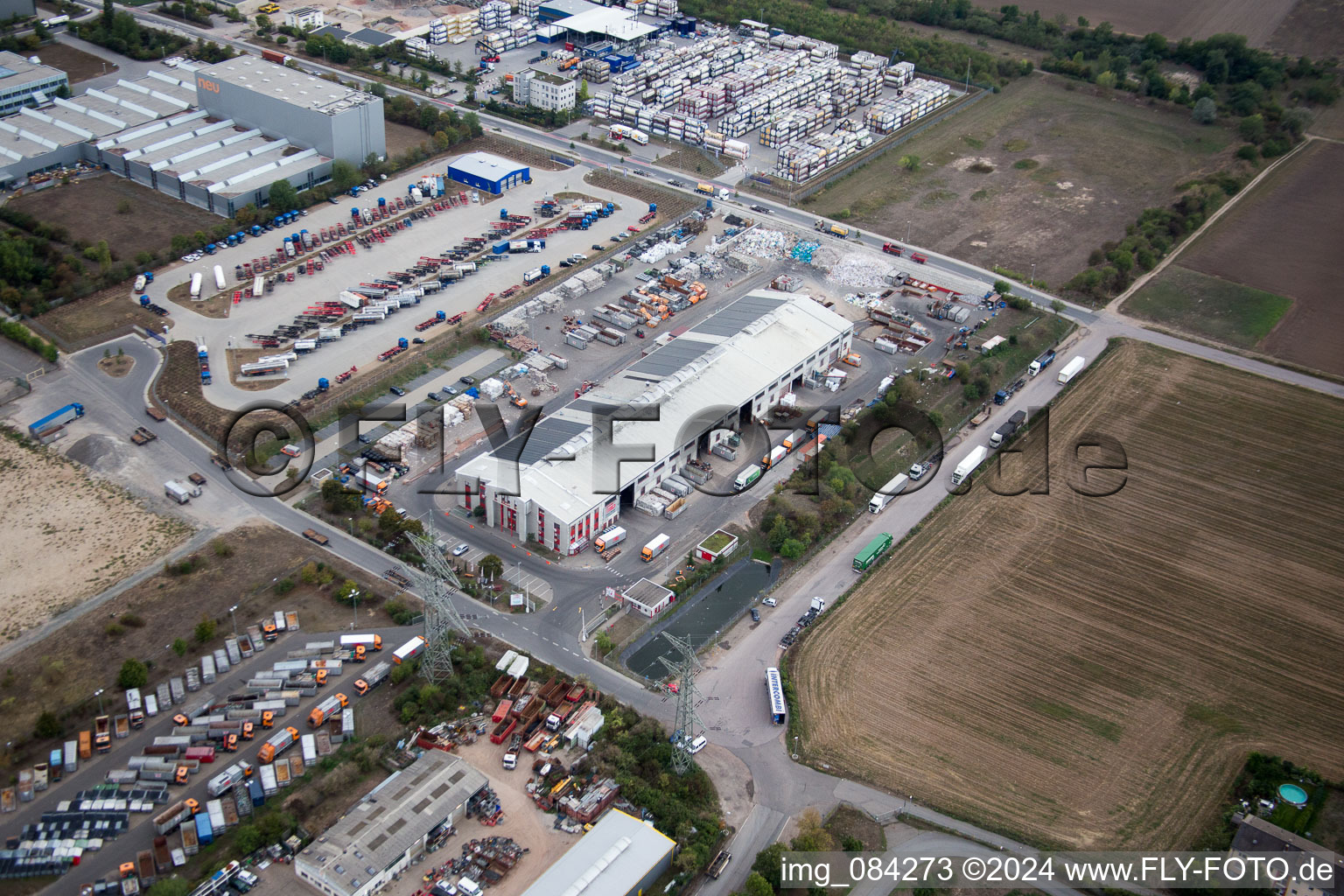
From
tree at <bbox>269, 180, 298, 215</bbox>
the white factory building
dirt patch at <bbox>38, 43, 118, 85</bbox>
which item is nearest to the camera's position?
the white factory building

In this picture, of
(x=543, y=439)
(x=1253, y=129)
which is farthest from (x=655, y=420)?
(x=1253, y=129)

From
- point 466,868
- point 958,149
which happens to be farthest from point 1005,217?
point 466,868

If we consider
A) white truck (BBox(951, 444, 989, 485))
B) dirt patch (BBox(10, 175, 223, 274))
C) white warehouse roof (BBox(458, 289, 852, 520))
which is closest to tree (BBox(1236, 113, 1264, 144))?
white warehouse roof (BBox(458, 289, 852, 520))

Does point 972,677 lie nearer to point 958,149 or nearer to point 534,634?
point 534,634

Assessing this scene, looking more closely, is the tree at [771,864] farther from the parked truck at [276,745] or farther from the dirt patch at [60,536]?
the dirt patch at [60,536]

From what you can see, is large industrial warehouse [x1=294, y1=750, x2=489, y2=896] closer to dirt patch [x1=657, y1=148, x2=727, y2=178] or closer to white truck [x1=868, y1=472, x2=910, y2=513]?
white truck [x1=868, y1=472, x2=910, y2=513]

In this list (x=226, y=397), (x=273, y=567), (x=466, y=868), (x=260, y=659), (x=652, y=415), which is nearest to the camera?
(x=466, y=868)

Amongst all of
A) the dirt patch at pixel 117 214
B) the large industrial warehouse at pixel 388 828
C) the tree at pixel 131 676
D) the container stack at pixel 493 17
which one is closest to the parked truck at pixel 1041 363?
the large industrial warehouse at pixel 388 828
